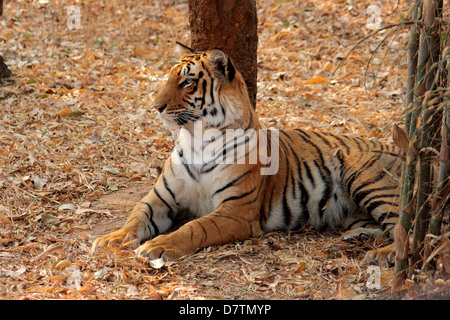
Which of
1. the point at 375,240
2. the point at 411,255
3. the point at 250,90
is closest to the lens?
the point at 411,255

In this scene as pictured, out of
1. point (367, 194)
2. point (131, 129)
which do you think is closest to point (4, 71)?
point (131, 129)

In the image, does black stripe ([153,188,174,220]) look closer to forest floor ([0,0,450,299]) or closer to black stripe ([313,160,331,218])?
forest floor ([0,0,450,299])

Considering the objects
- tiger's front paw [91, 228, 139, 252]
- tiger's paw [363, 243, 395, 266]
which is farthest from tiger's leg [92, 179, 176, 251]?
tiger's paw [363, 243, 395, 266]

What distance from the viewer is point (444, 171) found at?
282 centimetres

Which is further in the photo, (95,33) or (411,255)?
(95,33)

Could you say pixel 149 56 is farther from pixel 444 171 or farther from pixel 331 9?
pixel 444 171

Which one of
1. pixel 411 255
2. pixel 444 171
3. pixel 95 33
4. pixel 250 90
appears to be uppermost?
pixel 95 33

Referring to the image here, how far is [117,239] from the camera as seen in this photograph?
3799mm

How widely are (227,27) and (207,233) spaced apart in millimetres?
1951

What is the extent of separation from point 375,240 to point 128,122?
316cm

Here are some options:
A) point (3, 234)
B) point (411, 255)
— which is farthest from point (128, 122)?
point (411, 255)

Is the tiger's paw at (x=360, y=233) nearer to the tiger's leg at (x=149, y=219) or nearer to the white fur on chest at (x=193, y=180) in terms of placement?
the white fur on chest at (x=193, y=180)

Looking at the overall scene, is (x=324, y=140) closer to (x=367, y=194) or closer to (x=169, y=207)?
(x=367, y=194)

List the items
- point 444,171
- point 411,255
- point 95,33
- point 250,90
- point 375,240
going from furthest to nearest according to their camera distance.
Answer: point 95,33
point 250,90
point 375,240
point 411,255
point 444,171
